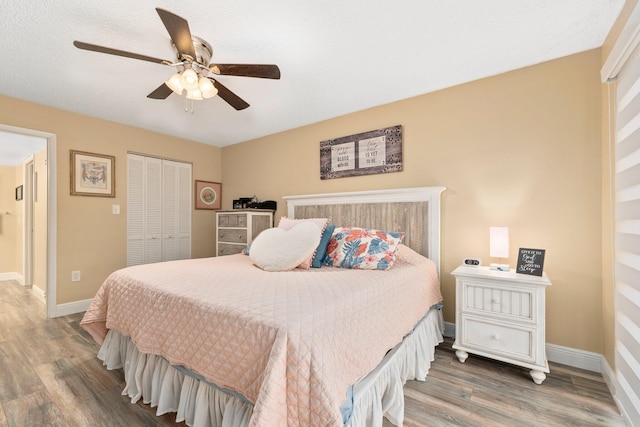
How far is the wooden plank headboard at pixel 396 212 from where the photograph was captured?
2.53 m

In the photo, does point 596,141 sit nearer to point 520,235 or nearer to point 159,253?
point 520,235

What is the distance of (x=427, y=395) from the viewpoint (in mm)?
1699

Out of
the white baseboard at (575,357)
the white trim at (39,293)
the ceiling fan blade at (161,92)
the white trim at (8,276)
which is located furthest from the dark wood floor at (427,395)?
the white trim at (8,276)

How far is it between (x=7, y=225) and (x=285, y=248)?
6.06 meters

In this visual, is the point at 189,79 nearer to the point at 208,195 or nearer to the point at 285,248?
the point at 285,248

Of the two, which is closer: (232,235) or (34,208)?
(232,235)

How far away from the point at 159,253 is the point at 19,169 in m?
3.55

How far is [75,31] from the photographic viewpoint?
1.80m

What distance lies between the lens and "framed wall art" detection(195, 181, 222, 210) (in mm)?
4398

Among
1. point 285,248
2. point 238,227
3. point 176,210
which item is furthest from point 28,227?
point 285,248

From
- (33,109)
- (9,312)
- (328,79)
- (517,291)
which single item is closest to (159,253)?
(9,312)

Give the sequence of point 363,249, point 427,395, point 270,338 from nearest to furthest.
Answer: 1. point 270,338
2. point 427,395
3. point 363,249

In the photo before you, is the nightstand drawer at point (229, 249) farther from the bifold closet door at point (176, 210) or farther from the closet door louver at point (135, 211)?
the closet door louver at point (135, 211)

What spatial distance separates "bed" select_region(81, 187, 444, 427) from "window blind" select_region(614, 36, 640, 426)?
1.01m
